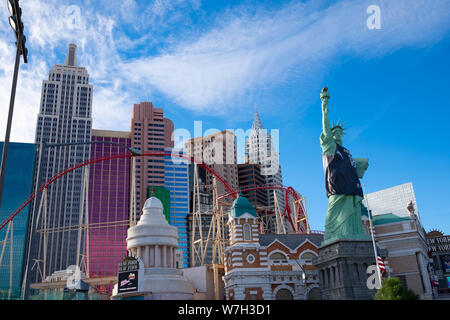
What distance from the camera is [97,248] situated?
13800 centimetres

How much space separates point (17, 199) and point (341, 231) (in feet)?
335

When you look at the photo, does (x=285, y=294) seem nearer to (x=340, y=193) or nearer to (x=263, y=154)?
(x=340, y=193)

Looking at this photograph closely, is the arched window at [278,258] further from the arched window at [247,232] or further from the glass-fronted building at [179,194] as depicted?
the glass-fronted building at [179,194]

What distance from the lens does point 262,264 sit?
1871 inches

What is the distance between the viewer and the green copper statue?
42312 millimetres

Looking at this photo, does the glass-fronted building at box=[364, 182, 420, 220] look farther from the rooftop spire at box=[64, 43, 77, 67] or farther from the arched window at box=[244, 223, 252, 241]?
the rooftop spire at box=[64, 43, 77, 67]

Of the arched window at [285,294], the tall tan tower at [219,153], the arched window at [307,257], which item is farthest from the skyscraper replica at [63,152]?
the arched window at [285,294]

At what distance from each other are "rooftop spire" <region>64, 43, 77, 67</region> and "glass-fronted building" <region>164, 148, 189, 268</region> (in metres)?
48.0

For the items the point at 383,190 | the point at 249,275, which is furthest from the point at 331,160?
the point at 383,190

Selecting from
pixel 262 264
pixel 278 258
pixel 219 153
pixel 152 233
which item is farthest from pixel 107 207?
pixel 262 264

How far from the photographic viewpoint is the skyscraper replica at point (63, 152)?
129m

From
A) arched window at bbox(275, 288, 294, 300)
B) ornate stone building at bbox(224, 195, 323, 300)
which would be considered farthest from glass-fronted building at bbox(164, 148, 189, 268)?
arched window at bbox(275, 288, 294, 300)
